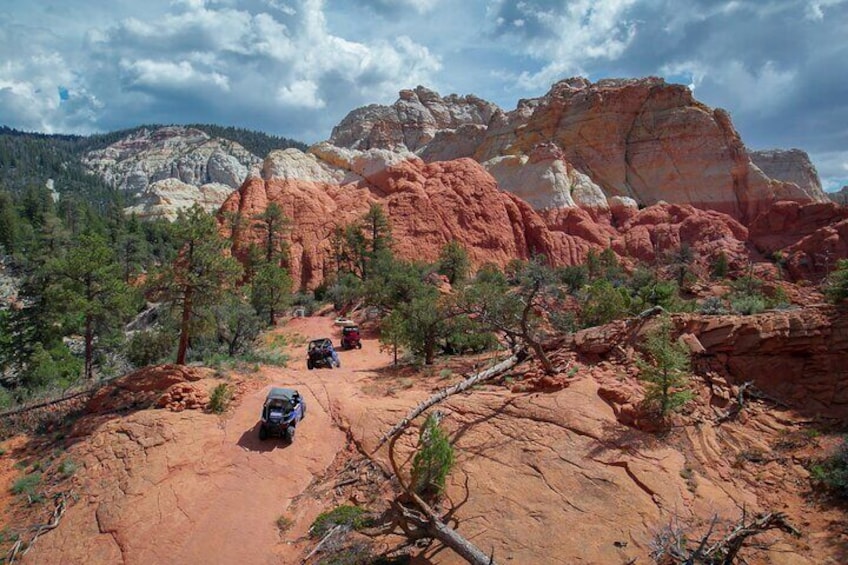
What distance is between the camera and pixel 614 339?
41.1 feet

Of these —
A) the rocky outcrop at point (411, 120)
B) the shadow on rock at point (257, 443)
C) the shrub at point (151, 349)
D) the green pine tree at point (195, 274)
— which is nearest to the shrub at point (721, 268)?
the green pine tree at point (195, 274)

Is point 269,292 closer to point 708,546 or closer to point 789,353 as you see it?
point 789,353

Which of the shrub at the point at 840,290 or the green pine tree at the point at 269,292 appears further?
the green pine tree at the point at 269,292

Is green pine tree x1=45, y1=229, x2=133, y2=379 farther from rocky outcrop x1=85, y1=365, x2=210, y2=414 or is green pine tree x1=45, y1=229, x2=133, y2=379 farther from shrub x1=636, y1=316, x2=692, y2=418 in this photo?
shrub x1=636, y1=316, x2=692, y2=418

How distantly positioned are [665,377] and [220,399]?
1128 centimetres

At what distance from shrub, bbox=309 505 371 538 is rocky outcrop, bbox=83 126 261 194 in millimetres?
126381

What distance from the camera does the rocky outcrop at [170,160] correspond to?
138375 millimetres

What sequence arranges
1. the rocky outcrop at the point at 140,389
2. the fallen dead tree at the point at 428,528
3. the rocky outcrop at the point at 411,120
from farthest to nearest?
1. the rocky outcrop at the point at 411,120
2. the rocky outcrop at the point at 140,389
3. the fallen dead tree at the point at 428,528

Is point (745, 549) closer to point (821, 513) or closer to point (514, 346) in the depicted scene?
point (821, 513)

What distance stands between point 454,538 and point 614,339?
725 cm

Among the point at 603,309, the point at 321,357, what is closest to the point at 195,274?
the point at 321,357

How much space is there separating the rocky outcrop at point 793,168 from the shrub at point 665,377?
7464cm

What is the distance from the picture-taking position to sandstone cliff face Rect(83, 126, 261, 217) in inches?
5413

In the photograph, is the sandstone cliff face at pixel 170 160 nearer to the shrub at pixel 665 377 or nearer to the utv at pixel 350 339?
the utv at pixel 350 339
